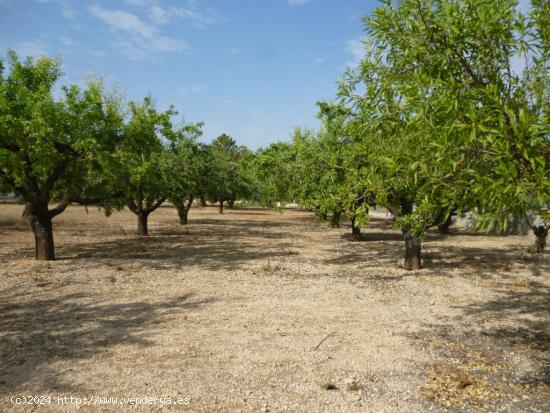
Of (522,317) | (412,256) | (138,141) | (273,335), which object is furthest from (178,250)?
(522,317)

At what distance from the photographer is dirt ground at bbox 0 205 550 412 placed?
591 cm

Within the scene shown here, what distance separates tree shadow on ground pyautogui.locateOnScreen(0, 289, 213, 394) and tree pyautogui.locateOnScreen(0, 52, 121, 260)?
15.8 feet

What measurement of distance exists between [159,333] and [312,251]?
13367 mm

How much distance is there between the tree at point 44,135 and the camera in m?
13.4

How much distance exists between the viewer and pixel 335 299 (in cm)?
1148

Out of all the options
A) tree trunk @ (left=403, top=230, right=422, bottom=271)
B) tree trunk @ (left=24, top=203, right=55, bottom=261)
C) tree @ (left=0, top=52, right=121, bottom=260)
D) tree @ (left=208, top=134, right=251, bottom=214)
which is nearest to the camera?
tree @ (left=0, top=52, right=121, bottom=260)

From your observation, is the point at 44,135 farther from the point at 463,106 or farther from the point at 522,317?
the point at 522,317

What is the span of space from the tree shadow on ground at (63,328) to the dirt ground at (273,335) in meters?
0.04

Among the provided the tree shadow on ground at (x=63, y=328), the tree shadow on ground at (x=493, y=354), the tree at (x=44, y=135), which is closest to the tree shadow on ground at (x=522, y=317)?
the tree shadow on ground at (x=493, y=354)

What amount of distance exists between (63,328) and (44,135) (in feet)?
24.5

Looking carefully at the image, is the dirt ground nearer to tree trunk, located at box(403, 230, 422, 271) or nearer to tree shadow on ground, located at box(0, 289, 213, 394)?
tree shadow on ground, located at box(0, 289, 213, 394)

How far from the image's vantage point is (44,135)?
13.3 meters

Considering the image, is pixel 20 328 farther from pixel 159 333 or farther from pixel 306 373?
pixel 306 373

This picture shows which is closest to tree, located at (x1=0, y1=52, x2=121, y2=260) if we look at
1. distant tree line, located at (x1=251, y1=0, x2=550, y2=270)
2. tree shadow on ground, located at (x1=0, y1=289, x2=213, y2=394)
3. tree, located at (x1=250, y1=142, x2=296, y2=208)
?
tree shadow on ground, located at (x1=0, y1=289, x2=213, y2=394)
